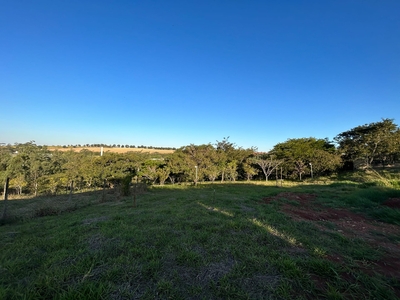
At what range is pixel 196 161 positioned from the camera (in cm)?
2144

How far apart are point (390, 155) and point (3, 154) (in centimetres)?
3537

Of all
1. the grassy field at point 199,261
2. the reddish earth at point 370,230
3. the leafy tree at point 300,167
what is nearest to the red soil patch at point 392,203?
the reddish earth at point 370,230

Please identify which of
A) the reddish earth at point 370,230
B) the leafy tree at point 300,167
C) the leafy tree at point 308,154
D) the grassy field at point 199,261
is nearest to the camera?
the grassy field at point 199,261

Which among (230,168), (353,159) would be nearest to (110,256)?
(230,168)

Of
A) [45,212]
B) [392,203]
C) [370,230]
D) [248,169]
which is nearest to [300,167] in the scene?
[248,169]

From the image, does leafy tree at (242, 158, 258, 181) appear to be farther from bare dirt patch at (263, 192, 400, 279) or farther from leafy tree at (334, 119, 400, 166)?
bare dirt patch at (263, 192, 400, 279)

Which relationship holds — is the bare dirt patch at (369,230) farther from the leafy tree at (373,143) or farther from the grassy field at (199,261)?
the leafy tree at (373,143)

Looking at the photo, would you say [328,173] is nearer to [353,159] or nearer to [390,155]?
[353,159]

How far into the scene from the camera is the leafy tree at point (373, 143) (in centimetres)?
1911

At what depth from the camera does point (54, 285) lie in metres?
1.83

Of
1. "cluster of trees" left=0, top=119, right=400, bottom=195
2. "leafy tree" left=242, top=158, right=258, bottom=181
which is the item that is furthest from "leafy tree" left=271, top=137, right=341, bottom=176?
"leafy tree" left=242, top=158, right=258, bottom=181

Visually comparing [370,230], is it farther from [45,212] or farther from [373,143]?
[373,143]

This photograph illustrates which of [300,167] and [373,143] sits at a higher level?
[373,143]

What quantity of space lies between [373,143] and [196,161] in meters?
19.0
